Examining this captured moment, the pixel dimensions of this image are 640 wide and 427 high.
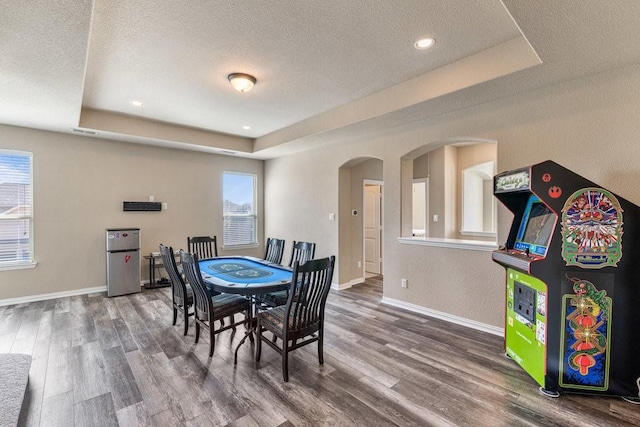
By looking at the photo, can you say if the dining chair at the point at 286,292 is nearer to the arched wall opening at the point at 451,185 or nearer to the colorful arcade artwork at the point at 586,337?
the colorful arcade artwork at the point at 586,337

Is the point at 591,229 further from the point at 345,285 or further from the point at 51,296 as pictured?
the point at 51,296

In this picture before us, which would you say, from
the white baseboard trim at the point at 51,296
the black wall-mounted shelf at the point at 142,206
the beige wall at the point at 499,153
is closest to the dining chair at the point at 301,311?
the beige wall at the point at 499,153

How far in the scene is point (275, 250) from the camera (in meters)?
4.34

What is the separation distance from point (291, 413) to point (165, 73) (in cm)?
345

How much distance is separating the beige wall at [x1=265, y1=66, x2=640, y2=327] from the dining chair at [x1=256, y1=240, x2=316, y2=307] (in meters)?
1.33

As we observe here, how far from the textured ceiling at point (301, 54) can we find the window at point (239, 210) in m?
2.52

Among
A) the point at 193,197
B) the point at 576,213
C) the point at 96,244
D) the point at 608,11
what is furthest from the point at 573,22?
the point at 96,244

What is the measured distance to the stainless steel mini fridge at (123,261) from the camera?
481cm

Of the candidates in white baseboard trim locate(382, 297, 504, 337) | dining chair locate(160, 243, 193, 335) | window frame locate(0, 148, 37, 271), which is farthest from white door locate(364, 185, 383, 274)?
window frame locate(0, 148, 37, 271)

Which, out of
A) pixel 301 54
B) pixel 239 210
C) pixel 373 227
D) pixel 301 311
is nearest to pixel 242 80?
pixel 301 54

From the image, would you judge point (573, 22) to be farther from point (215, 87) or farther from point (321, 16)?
point (215, 87)

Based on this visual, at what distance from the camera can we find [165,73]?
123 inches

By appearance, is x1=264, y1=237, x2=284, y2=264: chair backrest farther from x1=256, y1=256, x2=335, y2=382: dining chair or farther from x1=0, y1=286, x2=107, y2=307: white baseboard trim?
x1=0, y1=286, x2=107, y2=307: white baseboard trim

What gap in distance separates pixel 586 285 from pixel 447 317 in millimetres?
1789
